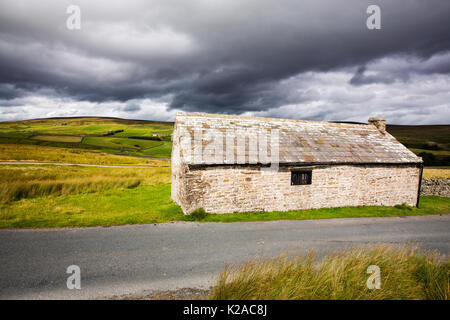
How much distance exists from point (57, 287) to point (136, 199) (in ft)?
30.8

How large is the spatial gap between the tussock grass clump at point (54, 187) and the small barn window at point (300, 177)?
1312cm

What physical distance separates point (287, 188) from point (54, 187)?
49.1 feet

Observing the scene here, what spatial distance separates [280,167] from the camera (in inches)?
479

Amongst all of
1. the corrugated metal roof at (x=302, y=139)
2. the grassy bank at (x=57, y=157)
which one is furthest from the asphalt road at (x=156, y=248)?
the grassy bank at (x=57, y=157)

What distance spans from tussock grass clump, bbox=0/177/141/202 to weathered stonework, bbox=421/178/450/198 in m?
24.8

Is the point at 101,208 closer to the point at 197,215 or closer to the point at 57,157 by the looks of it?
the point at 197,215

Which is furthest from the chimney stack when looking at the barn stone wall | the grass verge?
the grass verge

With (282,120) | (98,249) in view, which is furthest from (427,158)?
(98,249)

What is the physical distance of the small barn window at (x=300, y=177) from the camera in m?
12.5

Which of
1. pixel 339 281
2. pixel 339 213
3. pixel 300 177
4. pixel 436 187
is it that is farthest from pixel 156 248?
pixel 436 187

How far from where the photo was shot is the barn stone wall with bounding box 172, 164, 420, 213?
36.1ft

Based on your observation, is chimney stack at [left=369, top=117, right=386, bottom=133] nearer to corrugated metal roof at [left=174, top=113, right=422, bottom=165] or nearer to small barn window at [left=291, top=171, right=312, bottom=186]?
corrugated metal roof at [left=174, top=113, right=422, bottom=165]
